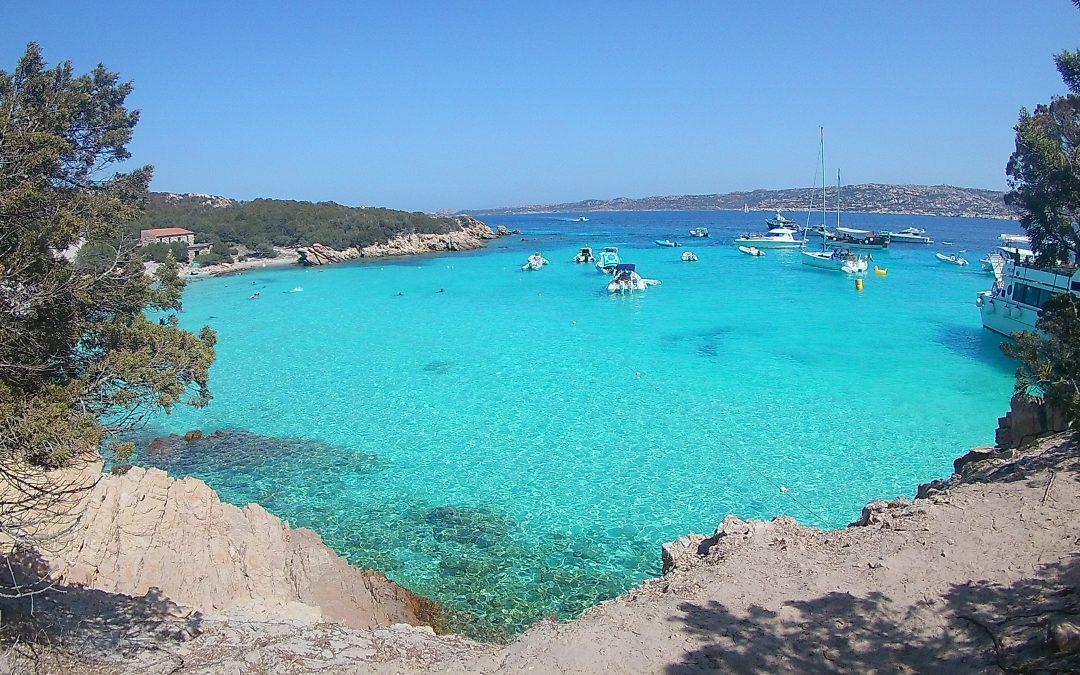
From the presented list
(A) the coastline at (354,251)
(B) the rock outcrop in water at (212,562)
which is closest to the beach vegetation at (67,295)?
(B) the rock outcrop in water at (212,562)

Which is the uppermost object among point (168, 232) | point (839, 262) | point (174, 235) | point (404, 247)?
point (168, 232)

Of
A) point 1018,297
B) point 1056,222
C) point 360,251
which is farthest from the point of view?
point 360,251

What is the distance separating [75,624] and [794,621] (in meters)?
6.85

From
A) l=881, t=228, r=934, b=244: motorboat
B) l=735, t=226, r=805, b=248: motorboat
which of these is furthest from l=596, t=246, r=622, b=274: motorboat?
l=881, t=228, r=934, b=244: motorboat

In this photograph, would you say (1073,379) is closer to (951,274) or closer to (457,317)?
(457,317)

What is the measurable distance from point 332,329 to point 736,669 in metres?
27.1

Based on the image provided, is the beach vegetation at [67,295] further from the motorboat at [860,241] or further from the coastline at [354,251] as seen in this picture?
the motorboat at [860,241]

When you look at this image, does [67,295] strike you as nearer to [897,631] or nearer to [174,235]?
[897,631]

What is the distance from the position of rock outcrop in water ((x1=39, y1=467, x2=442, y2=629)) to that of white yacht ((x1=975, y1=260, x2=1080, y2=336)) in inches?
934

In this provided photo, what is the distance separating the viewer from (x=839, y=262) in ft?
159

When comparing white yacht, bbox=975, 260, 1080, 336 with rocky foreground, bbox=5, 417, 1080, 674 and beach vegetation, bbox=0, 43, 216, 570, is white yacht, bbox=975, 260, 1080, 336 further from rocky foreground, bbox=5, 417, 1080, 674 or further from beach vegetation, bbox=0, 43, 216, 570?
beach vegetation, bbox=0, 43, 216, 570

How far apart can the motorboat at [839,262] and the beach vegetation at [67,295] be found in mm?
47616

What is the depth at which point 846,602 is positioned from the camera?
665 centimetres

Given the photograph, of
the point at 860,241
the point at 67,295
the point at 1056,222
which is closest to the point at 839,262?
the point at 860,241
